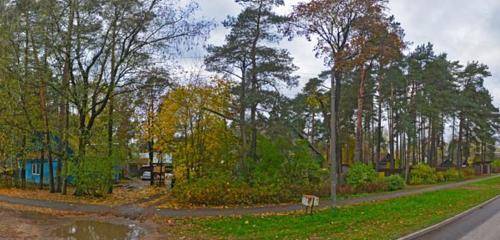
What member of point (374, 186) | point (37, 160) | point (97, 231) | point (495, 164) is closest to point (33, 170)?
point (37, 160)

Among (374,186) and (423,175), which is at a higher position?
(423,175)

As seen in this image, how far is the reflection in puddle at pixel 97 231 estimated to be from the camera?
12.3 meters

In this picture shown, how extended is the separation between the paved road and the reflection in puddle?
8.25m

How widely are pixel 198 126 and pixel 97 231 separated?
13998 mm

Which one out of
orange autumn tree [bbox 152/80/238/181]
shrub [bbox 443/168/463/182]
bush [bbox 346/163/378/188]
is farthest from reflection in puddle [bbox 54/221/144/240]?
shrub [bbox 443/168/463/182]

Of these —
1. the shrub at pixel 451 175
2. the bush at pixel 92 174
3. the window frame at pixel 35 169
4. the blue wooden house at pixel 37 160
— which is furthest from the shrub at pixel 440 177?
the window frame at pixel 35 169

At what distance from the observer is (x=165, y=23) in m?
23.2

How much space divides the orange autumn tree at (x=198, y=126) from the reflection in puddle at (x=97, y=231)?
1094 cm

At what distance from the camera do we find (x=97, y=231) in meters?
13.3

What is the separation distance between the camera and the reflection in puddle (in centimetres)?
1230

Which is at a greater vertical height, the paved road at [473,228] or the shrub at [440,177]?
the paved road at [473,228]

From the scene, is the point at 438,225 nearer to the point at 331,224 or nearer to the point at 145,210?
the point at 331,224

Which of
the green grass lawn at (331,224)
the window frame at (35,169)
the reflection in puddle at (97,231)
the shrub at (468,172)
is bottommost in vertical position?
the shrub at (468,172)

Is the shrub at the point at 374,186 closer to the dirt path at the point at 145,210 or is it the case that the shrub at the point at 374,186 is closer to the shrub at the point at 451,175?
the dirt path at the point at 145,210
